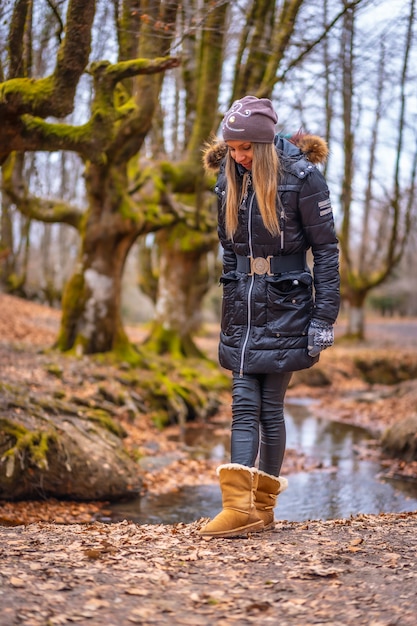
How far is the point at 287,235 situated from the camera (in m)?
4.61

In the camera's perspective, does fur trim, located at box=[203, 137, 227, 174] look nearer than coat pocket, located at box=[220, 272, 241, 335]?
No

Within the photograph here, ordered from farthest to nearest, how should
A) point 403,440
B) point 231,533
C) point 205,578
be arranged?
point 403,440 → point 231,533 → point 205,578

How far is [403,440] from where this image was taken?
9984mm

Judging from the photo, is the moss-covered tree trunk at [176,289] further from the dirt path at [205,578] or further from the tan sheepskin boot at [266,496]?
the dirt path at [205,578]

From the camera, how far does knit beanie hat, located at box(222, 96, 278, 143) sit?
4.50 meters

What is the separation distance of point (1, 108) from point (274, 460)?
14.4 feet

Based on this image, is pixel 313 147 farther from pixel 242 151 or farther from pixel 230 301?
pixel 230 301

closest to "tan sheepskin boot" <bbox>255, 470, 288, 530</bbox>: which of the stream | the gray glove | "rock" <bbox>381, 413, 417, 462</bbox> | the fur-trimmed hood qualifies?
the gray glove

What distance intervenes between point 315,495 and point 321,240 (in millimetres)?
4451

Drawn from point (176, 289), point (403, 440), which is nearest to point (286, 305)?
point (403, 440)

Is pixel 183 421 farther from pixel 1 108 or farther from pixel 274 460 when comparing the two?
pixel 274 460

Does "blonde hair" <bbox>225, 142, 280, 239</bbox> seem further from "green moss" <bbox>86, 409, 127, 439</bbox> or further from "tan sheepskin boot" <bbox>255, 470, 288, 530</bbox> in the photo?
"green moss" <bbox>86, 409, 127, 439</bbox>

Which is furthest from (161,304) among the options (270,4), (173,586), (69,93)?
(173,586)

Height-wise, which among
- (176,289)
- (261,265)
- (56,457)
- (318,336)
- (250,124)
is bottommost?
(56,457)
